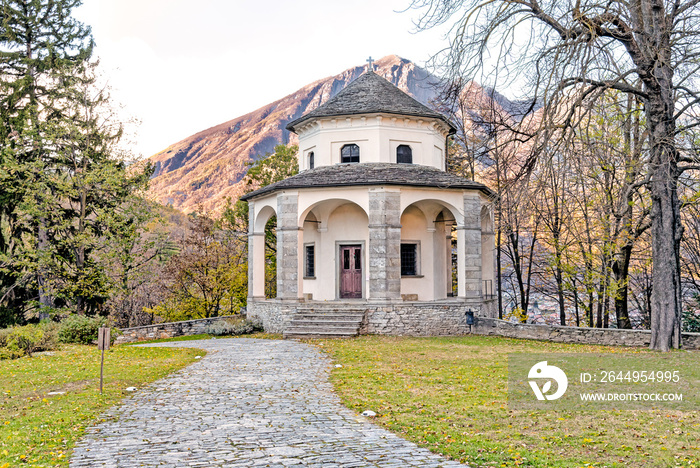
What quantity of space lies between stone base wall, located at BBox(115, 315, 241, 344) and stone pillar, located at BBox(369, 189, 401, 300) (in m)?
9.07

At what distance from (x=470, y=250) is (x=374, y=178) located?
15.8 feet

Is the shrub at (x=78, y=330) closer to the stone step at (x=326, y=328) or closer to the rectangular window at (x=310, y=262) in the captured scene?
the stone step at (x=326, y=328)

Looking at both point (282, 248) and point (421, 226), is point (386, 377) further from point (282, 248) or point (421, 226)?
point (421, 226)

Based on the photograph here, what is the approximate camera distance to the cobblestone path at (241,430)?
6352mm

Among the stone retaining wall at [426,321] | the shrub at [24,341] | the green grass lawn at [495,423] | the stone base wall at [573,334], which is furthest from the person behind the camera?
the stone retaining wall at [426,321]

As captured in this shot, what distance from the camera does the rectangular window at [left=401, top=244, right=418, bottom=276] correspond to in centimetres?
2491

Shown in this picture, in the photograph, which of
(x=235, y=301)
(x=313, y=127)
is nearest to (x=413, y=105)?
(x=313, y=127)

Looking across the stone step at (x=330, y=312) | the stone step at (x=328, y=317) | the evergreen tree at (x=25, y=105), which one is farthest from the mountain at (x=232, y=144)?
the stone step at (x=328, y=317)

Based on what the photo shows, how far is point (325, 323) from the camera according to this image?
21.0 m

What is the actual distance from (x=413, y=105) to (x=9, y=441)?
70.4 ft

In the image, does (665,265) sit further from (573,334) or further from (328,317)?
(328,317)

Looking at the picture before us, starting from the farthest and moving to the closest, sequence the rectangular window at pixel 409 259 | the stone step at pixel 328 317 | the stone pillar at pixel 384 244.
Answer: the rectangular window at pixel 409 259, the stone pillar at pixel 384 244, the stone step at pixel 328 317

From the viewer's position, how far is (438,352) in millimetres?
16406

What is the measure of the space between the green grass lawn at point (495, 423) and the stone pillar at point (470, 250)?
29.5 feet
